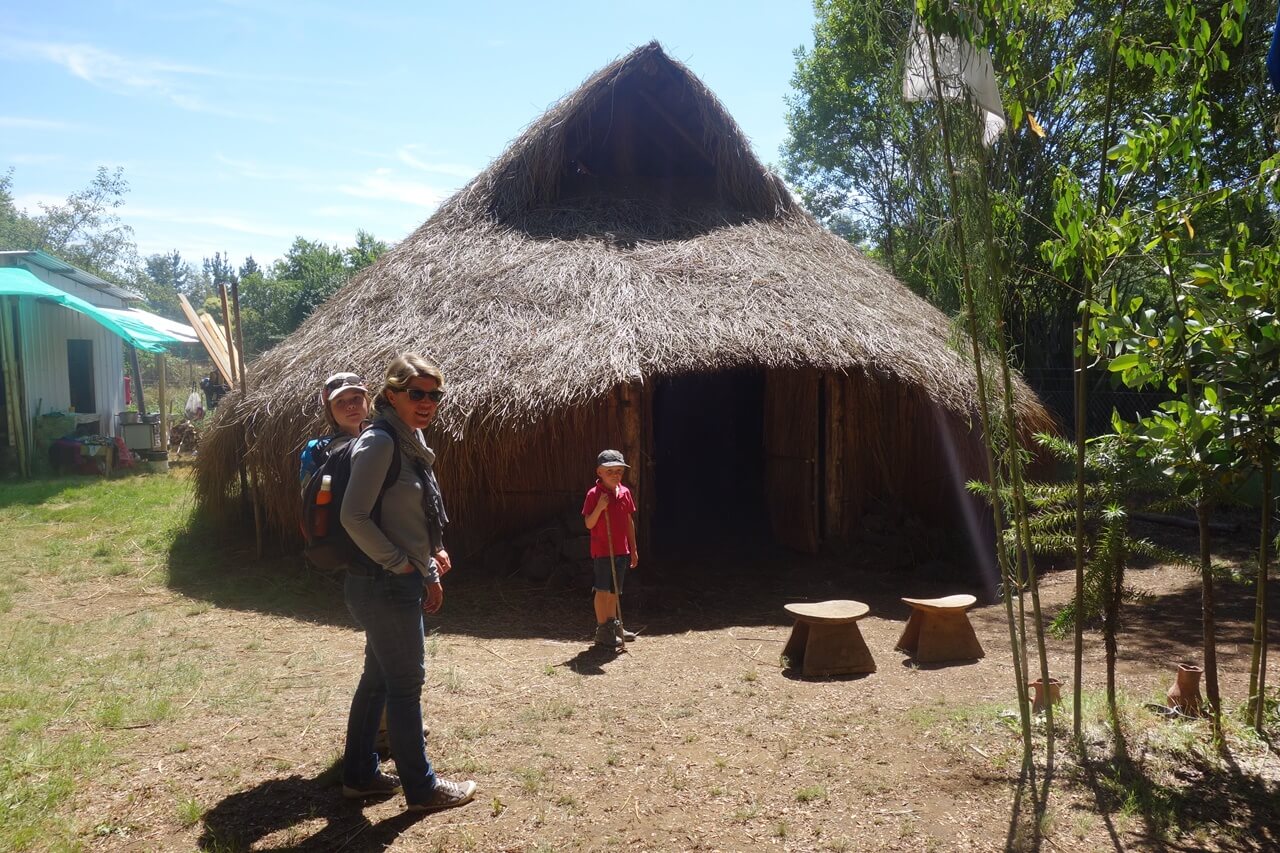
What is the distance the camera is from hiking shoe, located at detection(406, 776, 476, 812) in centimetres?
310

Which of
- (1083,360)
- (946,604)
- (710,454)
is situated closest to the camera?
(1083,360)

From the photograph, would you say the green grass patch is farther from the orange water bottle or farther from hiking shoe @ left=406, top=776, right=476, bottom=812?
the orange water bottle

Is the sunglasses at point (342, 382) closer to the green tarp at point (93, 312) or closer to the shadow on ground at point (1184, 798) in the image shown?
the shadow on ground at point (1184, 798)

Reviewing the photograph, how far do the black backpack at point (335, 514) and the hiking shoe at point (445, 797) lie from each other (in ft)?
2.91

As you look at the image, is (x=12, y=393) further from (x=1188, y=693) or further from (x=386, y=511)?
(x=1188, y=693)

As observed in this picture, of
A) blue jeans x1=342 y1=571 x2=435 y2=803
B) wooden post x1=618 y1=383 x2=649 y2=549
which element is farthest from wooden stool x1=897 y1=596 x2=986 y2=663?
blue jeans x1=342 y1=571 x2=435 y2=803

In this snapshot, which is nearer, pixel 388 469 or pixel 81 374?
pixel 388 469

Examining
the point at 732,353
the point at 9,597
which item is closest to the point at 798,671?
the point at 732,353

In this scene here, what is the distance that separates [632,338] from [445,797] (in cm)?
427

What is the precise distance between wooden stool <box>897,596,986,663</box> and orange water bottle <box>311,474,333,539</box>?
3.57 m

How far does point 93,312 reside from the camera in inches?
514

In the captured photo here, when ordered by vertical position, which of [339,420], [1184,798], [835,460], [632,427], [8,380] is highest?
[8,380]

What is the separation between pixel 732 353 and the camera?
6789 millimetres

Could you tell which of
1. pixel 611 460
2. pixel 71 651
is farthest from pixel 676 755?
pixel 71 651
